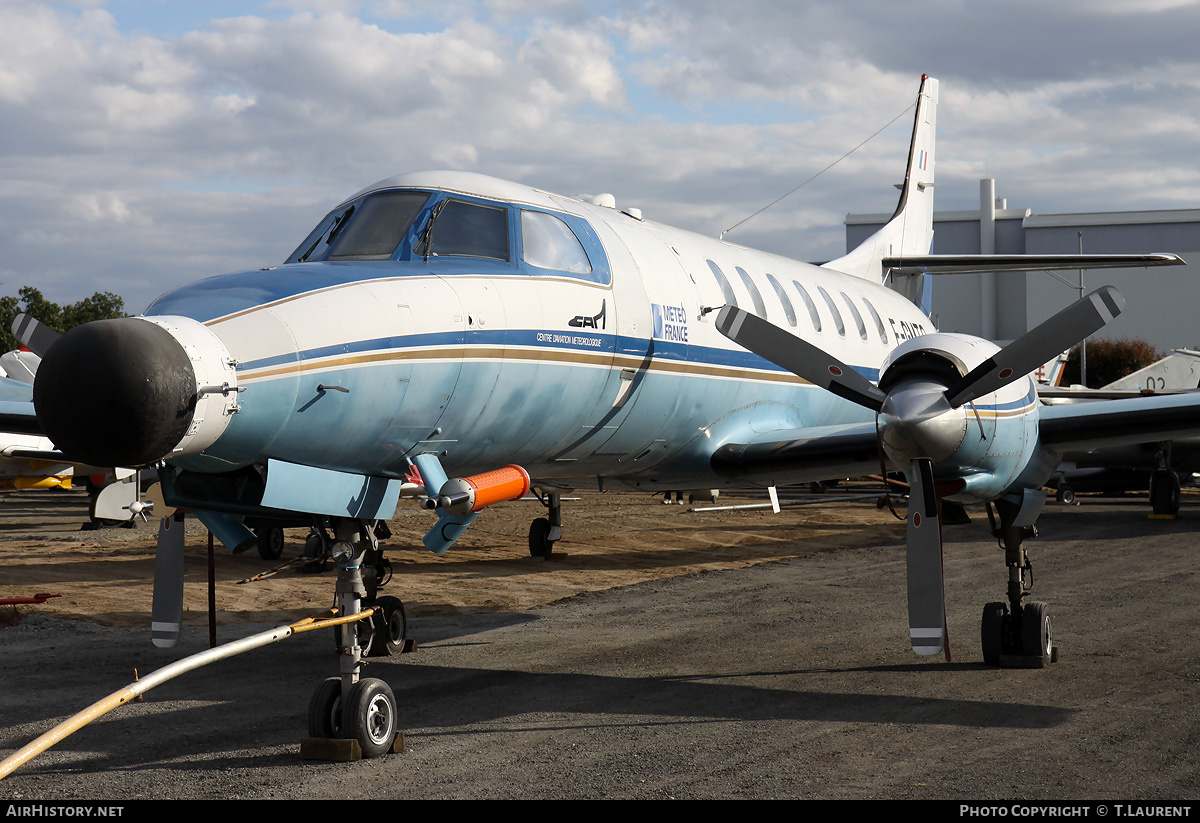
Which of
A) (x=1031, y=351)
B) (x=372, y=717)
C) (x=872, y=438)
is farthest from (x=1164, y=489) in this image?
(x=372, y=717)

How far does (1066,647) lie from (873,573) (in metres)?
5.58

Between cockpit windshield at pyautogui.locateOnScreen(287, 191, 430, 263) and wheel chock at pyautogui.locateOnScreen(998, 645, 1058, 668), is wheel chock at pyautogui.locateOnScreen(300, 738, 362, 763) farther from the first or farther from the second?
wheel chock at pyautogui.locateOnScreen(998, 645, 1058, 668)

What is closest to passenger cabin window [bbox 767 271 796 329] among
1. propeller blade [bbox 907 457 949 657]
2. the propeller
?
the propeller

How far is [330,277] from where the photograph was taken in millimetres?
6148

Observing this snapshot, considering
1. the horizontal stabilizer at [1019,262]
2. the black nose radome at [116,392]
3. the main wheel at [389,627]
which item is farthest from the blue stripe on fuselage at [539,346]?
the horizontal stabilizer at [1019,262]

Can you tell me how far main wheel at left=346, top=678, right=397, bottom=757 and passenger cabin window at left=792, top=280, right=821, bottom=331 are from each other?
22.3 ft

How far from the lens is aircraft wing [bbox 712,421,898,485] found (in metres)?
8.96

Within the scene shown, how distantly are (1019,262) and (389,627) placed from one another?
30.5 ft

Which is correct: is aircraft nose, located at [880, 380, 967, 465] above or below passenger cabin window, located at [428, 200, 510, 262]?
below

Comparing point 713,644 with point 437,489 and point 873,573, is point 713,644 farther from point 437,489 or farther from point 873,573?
point 873,573

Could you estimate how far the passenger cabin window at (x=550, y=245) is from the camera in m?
7.58

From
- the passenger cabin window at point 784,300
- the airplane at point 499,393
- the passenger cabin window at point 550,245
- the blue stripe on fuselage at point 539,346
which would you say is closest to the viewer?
the airplane at point 499,393

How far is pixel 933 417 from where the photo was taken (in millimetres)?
7141

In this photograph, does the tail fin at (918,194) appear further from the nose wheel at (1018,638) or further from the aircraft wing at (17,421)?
the aircraft wing at (17,421)
